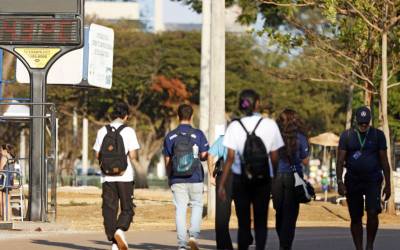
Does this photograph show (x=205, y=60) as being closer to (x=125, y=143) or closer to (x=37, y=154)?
(x=37, y=154)

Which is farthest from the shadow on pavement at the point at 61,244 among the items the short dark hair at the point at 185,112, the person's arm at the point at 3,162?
the person's arm at the point at 3,162

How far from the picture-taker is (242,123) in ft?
43.0

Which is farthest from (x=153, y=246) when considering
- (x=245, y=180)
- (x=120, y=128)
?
(x=245, y=180)

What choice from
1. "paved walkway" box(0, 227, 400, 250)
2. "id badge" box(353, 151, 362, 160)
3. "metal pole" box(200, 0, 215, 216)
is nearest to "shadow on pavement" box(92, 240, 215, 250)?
"paved walkway" box(0, 227, 400, 250)

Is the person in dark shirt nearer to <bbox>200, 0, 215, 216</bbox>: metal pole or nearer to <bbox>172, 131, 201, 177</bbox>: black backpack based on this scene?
<bbox>172, 131, 201, 177</bbox>: black backpack

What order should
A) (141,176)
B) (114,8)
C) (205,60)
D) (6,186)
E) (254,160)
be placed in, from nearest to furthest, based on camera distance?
(254,160)
(6,186)
(205,60)
(141,176)
(114,8)

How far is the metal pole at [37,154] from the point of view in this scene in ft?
71.5

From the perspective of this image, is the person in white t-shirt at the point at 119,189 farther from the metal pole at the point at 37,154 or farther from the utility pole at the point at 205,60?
the utility pole at the point at 205,60

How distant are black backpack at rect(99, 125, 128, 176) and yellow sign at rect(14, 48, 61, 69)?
6.80 meters

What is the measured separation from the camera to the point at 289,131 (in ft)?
50.9

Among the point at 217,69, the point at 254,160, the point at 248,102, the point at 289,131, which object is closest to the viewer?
the point at 254,160

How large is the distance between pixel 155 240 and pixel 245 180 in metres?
6.57

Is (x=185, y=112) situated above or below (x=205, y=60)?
below

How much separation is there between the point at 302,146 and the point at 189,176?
142 cm
